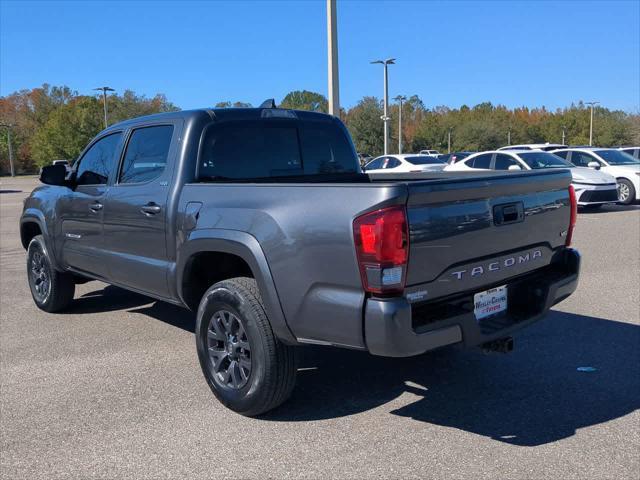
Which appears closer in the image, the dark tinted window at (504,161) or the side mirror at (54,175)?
the side mirror at (54,175)

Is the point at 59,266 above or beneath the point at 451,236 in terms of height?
beneath

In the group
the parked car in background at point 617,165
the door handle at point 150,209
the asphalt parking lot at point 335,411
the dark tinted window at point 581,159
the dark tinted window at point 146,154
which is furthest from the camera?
the dark tinted window at point 581,159

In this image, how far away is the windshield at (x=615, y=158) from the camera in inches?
701

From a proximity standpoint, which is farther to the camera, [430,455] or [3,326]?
[3,326]

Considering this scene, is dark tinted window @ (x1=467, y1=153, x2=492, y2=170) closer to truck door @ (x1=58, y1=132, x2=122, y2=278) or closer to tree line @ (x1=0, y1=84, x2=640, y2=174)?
truck door @ (x1=58, y1=132, x2=122, y2=278)

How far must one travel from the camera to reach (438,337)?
3.28 m

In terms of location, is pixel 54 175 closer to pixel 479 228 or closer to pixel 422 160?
pixel 479 228

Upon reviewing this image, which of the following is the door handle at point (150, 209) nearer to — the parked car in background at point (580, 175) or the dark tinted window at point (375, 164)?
the parked car in background at point (580, 175)

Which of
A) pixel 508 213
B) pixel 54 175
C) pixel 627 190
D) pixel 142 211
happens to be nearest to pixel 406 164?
pixel 627 190

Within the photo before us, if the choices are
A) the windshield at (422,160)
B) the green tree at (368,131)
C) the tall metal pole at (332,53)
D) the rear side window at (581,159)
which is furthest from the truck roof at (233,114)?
the green tree at (368,131)

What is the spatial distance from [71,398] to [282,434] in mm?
1639

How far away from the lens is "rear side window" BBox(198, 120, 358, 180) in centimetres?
458

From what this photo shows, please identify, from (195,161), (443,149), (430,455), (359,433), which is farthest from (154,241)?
(443,149)

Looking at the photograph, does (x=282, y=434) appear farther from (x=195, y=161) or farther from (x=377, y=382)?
(x=195, y=161)
